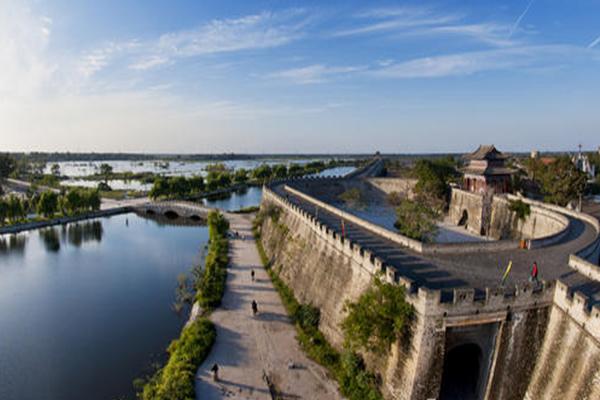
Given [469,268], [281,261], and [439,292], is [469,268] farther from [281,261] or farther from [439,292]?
[281,261]

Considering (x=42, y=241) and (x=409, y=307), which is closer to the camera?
(x=409, y=307)

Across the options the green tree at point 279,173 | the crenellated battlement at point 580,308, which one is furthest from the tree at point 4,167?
the crenellated battlement at point 580,308

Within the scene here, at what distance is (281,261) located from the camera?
110 feet

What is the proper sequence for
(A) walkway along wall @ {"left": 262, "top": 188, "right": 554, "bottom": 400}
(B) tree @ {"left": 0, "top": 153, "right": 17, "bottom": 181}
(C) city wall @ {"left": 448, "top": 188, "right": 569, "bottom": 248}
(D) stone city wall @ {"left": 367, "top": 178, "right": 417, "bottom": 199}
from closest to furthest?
(A) walkway along wall @ {"left": 262, "top": 188, "right": 554, "bottom": 400} < (C) city wall @ {"left": 448, "top": 188, "right": 569, "bottom": 248} < (D) stone city wall @ {"left": 367, "top": 178, "right": 417, "bottom": 199} < (B) tree @ {"left": 0, "top": 153, "right": 17, "bottom": 181}

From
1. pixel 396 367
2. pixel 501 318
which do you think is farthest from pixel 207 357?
pixel 501 318

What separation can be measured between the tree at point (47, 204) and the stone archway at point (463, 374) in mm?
65429

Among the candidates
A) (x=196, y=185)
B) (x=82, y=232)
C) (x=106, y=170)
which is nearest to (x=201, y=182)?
(x=196, y=185)

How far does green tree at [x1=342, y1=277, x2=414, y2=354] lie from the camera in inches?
607

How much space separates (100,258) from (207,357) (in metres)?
29.6

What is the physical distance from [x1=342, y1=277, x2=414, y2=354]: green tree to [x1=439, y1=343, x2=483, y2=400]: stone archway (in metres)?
2.88

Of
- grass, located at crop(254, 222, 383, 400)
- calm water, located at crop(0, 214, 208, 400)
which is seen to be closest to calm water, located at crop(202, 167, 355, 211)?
calm water, located at crop(0, 214, 208, 400)

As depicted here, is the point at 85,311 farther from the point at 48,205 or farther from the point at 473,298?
the point at 48,205

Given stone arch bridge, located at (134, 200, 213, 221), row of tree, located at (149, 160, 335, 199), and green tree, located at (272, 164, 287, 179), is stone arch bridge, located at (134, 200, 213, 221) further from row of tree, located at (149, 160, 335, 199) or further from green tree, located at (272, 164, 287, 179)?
green tree, located at (272, 164, 287, 179)

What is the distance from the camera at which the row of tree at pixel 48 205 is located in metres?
56.6
